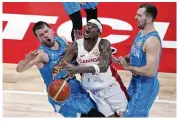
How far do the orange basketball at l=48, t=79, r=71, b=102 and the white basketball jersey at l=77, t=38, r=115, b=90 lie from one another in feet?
0.76

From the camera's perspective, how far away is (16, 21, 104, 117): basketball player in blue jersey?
520 centimetres

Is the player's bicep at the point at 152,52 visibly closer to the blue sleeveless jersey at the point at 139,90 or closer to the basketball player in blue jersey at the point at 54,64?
the blue sleeveless jersey at the point at 139,90

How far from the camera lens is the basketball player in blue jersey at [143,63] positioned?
5.04 metres

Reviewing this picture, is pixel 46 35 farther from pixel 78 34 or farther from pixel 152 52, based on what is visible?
pixel 152 52

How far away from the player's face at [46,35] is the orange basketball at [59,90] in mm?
424

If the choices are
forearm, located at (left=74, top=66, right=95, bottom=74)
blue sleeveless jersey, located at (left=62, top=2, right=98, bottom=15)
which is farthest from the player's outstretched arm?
blue sleeveless jersey, located at (left=62, top=2, right=98, bottom=15)

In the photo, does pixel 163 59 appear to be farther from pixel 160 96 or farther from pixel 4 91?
pixel 4 91

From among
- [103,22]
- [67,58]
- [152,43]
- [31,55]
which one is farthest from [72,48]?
[103,22]

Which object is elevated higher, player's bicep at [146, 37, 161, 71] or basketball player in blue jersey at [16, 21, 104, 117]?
player's bicep at [146, 37, 161, 71]

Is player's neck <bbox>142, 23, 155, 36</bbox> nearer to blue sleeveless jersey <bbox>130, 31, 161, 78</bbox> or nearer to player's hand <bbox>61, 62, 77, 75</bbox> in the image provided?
blue sleeveless jersey <bbox>130, 31, 161, 78</bbox>

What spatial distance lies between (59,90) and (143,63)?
860 millimetres

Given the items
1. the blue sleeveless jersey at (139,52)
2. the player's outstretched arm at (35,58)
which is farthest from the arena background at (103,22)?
the player's outstretched arm at (35,58)

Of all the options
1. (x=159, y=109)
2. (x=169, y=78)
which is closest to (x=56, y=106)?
(x=159, y=109)

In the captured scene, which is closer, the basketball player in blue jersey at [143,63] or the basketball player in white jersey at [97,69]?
the basketball player in white jersey at [97,69]
